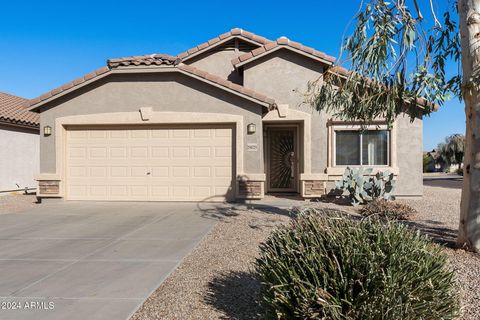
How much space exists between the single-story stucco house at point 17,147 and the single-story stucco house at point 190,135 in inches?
193

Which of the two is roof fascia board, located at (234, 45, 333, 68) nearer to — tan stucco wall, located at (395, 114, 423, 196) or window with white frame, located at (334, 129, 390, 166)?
window with white frame, located at (334, 129, 390, 166)

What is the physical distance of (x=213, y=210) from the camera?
995 centimetres

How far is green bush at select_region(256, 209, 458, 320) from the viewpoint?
9.32 ft

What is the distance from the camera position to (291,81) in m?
12.5

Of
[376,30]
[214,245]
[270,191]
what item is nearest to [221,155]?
[270,191]

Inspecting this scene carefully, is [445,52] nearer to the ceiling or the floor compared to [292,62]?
nearer to the floor

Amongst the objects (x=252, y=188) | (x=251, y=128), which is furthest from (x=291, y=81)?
(x=252, y=188)

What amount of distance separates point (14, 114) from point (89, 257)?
46.2 ft

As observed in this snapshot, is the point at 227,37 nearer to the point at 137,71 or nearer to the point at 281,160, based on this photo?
the point at 137,71

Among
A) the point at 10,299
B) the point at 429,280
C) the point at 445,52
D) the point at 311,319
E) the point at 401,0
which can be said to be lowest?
the point at 10,299

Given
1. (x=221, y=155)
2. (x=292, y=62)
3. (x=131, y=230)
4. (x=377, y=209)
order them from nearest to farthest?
(x=131, y=230), (x=377, y=209), (x=221, y=155), (x=292, y=62)

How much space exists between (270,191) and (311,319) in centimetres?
1099

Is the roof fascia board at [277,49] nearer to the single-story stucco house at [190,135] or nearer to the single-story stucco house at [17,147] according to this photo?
the single-story stucco house at [190,135]

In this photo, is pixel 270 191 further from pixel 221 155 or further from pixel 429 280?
pixel 429 280
